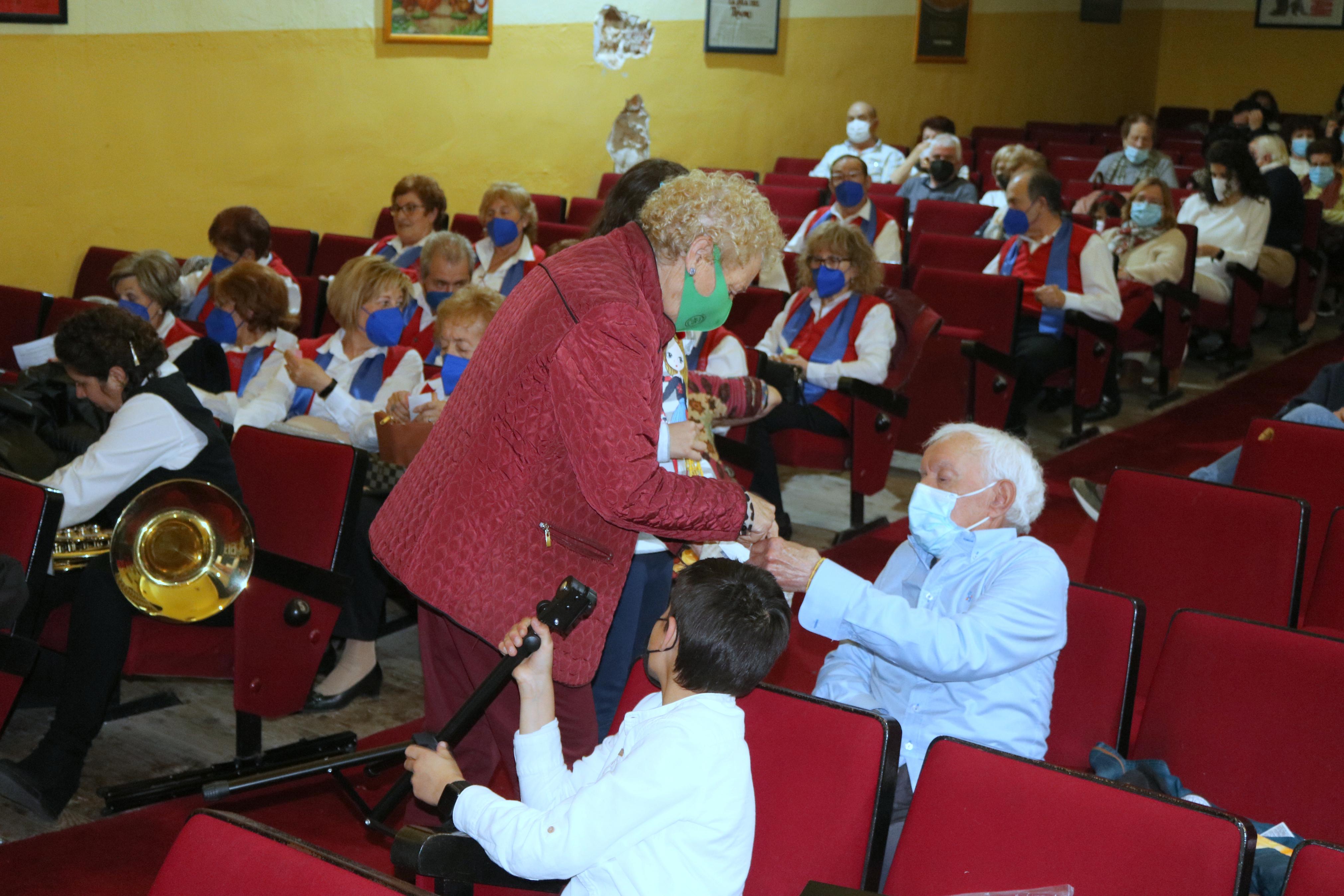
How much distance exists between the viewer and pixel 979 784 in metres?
1.51

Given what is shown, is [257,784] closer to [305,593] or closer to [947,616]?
[305,593]

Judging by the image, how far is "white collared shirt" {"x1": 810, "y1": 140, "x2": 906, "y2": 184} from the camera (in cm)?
866

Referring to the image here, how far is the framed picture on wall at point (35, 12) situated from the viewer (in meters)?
5.50

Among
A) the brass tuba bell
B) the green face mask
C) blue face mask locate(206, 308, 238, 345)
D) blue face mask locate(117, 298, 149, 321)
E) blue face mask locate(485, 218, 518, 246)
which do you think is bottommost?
the brass tuba bell

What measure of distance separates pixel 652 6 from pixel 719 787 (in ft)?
25.3

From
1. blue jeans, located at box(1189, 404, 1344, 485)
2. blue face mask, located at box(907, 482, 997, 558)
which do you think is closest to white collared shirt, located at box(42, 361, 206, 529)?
blue face mask, located at box(907, 482, 997, 558)

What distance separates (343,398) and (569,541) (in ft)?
6.69

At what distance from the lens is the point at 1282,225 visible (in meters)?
7.30

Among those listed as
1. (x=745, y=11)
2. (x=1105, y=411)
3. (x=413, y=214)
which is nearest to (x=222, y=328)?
(x=413, y=214)

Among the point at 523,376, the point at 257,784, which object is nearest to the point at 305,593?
the point at 257,784

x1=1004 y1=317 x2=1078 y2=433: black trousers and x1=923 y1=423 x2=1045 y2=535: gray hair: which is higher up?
x1=923 y1=423 x2=1045 y2=535: gray hair

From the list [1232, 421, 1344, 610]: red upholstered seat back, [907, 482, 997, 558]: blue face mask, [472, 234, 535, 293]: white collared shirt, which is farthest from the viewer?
[472, 234, 535, 293]: white collared shirt

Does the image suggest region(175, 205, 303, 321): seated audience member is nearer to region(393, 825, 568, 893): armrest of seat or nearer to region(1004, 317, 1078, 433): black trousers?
region(1004, 317, 1078, 433): black trousers

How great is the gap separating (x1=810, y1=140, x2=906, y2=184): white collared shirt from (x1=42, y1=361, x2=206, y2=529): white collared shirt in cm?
649
